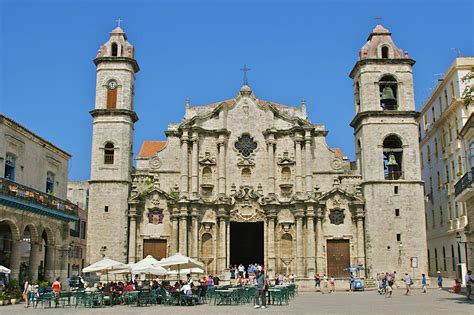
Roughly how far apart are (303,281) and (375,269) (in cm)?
497

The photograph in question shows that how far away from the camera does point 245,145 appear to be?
1705 inches

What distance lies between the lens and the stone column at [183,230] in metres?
40.2

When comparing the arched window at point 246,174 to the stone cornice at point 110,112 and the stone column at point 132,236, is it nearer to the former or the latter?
the stone column at point 132,236

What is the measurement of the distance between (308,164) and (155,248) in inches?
498

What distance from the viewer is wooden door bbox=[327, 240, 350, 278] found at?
Answer: 40.8 metres

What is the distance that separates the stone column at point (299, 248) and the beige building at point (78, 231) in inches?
936

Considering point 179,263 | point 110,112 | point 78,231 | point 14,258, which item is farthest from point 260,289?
point 78,231

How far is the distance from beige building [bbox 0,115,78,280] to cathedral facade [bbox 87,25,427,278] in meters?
3.37

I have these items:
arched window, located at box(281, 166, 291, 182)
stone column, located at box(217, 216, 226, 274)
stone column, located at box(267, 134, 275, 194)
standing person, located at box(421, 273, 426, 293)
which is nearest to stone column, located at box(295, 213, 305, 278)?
stone column, located at box(267, 134, 275, 194)

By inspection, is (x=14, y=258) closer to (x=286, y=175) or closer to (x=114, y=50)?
(x=114, y=50)

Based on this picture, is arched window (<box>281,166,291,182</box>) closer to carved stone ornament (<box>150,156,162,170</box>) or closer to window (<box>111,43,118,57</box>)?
carved stone ornament (<box>150,156,162,170</box>)

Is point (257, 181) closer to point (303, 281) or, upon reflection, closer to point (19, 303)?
point (303, 281)

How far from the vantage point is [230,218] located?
4153cm

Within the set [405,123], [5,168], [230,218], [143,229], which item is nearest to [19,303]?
[5,168]
